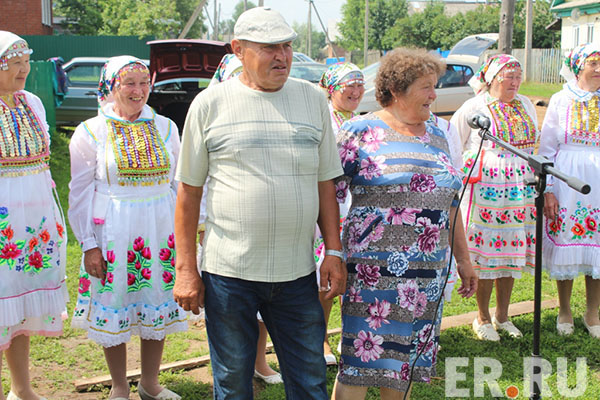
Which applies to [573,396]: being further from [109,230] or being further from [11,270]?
[11,270]

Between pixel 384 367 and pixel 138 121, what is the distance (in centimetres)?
195

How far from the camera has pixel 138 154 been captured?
389 centimetres

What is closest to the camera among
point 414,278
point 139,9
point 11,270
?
point 414,278

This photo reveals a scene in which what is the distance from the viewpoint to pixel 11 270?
12.6ft

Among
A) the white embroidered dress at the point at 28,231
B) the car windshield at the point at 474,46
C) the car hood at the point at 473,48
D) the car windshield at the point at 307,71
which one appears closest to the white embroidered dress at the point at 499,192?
the white embroidered dress at the point at 28,231

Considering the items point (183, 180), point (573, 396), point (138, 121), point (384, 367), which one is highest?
point (138, 121)

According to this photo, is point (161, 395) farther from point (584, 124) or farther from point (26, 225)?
point (584, 124)

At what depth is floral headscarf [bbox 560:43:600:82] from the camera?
16.7 ft

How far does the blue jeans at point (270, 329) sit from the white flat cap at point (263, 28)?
1027 millimetres

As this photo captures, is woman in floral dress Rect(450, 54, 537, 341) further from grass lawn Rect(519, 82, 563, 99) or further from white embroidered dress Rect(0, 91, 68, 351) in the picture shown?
grass lawn Rect(519, 82, 563, 99)

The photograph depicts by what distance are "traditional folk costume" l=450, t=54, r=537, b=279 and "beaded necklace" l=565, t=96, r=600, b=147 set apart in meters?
0.27

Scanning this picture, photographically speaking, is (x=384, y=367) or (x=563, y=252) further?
(x=563, y=252)

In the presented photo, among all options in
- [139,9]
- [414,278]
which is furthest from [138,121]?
[139,9]

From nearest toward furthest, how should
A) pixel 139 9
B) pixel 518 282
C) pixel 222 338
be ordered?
pixel 222 338, pixel 518 282, pixel 139 9
